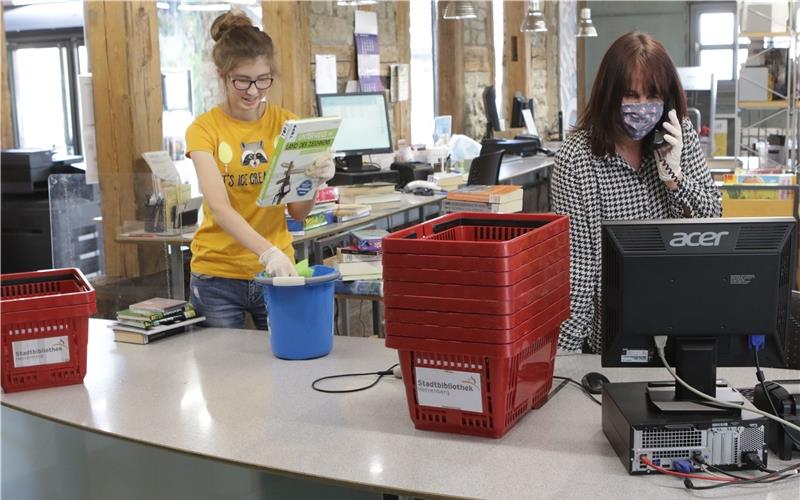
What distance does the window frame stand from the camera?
8.16 meters

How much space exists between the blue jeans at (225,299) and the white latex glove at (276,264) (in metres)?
0.32

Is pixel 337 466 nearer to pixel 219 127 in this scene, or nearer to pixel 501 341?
pixel 501 341

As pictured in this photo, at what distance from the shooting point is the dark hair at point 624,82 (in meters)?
2.40

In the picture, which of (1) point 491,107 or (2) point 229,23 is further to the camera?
(1) point 491,107

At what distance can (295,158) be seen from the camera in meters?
2.61

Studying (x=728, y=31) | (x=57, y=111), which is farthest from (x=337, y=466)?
(x=728, y=31)

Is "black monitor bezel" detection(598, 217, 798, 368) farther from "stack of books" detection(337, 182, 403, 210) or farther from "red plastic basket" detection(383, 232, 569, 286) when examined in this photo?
"stack of books" detection(337, 182, 403, 210)

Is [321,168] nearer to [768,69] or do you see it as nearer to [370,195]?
[370,195]

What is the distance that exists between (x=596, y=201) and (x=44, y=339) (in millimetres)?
1473

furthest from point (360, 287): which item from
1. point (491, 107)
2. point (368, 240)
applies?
point (491, 107)

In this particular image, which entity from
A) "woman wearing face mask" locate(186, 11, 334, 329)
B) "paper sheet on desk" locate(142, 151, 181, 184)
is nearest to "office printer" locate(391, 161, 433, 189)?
"paper sheet on desk" locate(142, 151, 181, 184)

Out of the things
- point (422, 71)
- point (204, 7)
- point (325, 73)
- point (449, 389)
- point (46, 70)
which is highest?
point (204, 7)

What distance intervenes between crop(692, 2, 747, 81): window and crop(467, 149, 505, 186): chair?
28.3ft

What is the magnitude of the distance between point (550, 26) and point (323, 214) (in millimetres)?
7667
